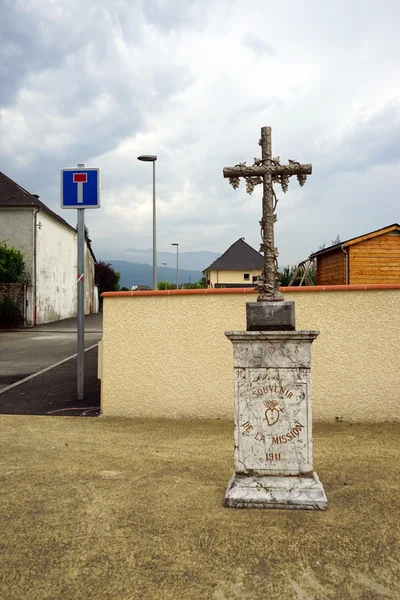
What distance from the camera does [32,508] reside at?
13.0 feet

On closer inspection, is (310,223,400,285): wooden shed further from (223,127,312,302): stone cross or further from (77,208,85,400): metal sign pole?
(223,127,312,302): stone cross

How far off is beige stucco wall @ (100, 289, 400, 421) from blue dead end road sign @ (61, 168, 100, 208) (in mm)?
2064

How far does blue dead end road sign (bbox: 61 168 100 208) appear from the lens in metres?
8.81

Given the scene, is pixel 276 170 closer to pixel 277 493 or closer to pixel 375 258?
pixel 277 493

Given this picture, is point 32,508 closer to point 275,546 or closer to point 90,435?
point 275,546

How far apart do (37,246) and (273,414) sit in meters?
27.5

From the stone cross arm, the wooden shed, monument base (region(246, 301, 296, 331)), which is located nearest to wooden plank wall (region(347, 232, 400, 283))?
the wooden shed

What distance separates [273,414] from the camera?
13.3 ft

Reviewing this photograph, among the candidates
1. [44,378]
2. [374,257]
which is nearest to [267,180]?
[44,378]

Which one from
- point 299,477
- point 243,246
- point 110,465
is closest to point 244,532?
point 299,477

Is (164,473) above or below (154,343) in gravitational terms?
below

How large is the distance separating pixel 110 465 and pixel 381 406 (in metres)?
4.32

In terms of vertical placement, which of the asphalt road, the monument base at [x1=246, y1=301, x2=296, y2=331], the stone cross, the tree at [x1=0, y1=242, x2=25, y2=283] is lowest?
the asphalt road

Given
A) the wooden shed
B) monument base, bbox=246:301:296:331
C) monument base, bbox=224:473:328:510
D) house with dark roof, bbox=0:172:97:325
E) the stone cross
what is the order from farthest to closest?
house with dark roof, bbox=0:172:97:325 → the wooden shed → the stone cross → monument base, bbox=246:301:296:331 → monument base, bbox=224:473:328:510
